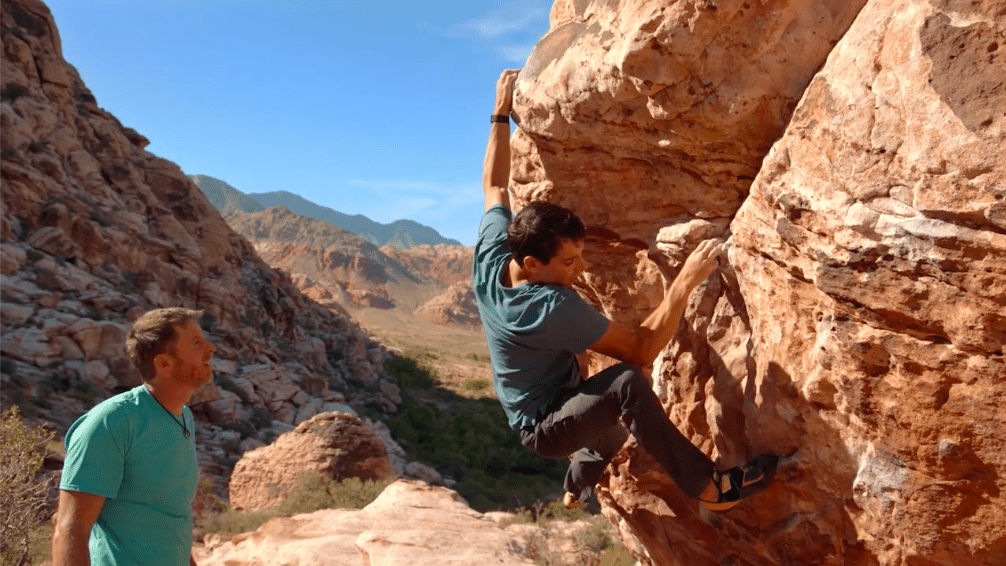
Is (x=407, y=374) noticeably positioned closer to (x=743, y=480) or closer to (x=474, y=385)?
(x=474, y=385)

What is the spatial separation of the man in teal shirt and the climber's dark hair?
49.5 inches

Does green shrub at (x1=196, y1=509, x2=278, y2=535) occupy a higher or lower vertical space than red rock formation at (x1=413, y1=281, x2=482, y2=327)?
lower

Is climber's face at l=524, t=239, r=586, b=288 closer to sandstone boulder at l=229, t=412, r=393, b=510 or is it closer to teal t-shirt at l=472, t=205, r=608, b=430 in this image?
teal t-shirt at l=472, t=205, r=608, b=430

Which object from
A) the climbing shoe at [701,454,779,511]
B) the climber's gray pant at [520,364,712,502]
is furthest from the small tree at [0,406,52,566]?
the climbing shoe at [701,454,779,511]

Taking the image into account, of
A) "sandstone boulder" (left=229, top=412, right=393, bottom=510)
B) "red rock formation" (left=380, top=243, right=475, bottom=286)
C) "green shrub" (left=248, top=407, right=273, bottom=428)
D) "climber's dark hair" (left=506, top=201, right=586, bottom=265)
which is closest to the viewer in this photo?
"climber's dark hair" (left=506, top=201, right=586, bottom=265)

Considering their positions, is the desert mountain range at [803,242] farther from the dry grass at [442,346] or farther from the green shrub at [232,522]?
the dry grass at [442,346]

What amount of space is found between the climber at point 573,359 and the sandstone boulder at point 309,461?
745cm

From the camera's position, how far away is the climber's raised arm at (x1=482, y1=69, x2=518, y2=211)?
340 cm

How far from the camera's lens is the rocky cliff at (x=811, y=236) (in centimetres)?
199

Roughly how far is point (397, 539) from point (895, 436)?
313 cm

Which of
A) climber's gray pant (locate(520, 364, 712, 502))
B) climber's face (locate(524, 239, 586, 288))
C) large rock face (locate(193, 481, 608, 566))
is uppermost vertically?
climber's face (locate(524, 239, 586, 288))

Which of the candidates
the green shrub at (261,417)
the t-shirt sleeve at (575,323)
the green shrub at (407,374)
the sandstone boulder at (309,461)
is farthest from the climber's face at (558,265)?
the green shrub at (407,374)

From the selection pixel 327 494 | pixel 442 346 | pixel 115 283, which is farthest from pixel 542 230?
pixel 442 346

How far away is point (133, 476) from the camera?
2346mm
